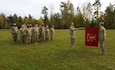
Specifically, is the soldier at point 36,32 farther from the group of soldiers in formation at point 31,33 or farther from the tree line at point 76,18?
the tree line at point 76,18

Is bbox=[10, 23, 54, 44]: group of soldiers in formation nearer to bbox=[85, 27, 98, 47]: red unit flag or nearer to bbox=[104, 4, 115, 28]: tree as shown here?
bbox=[85, 27, 98, 47]: red unit flag

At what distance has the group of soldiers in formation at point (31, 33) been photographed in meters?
27.1

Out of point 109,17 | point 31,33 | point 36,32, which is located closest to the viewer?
point 31,33

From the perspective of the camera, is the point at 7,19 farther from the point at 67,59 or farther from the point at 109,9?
the point at 67,59

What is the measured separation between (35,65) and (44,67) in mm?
748

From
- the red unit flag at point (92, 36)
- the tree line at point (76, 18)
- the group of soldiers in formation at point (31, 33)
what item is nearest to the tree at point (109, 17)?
the tree line at point (76, 18)

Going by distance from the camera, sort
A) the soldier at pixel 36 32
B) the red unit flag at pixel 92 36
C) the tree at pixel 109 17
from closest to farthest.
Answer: the red unit flag at pixel 92 36 → the soldier at pixel 36 32 → the tree at pixel 109 17

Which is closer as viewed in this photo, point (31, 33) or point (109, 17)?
point (31, 33)

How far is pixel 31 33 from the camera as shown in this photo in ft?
94.7

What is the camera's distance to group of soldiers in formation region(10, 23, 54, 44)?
27.1m

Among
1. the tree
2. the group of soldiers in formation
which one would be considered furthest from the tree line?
the group of soldiers in formation

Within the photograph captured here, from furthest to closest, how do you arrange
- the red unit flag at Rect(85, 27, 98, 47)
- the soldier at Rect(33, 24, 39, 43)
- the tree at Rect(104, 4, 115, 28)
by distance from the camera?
the tree at Rect(104, 4, 115, 28)
the soldier at Rect(33, 24, 39, 43)
the red unit flag at Rect(85, 27, 98, 47)

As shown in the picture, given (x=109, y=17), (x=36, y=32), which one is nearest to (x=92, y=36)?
(x=36, y=32)

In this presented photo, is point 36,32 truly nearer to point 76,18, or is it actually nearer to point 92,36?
point 92,36
